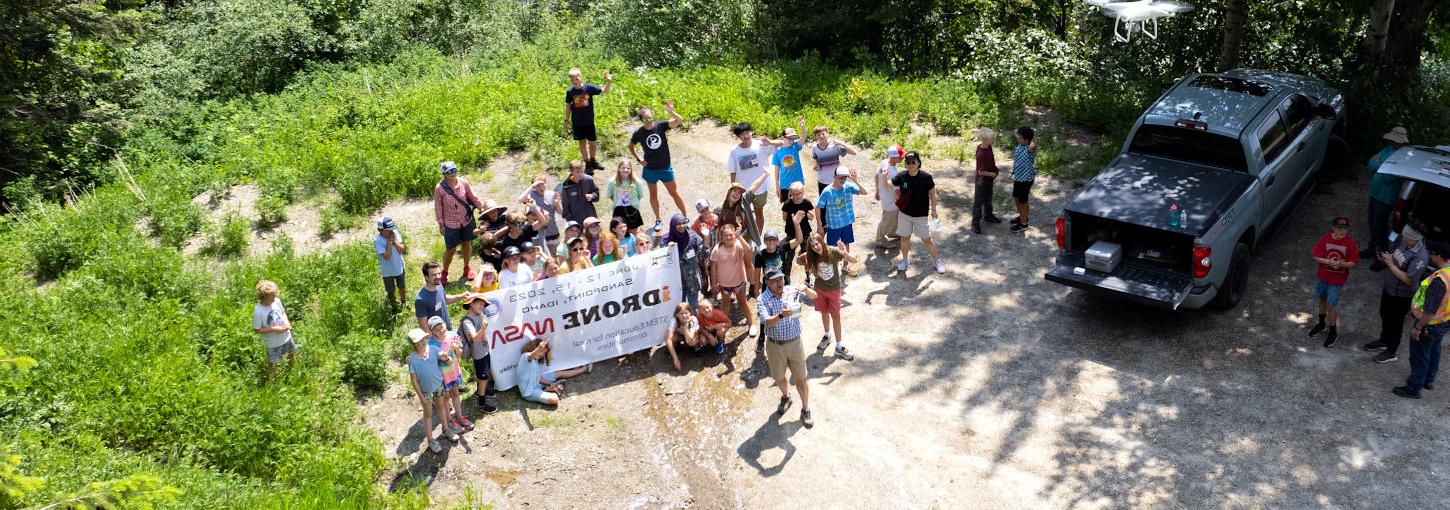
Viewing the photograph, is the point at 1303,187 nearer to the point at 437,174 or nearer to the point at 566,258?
the point at 566,258

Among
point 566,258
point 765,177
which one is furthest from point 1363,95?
point 566,258

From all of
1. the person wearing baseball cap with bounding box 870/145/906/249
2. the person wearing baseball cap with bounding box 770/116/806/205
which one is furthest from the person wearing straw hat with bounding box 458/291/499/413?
the person wearing baseball cap with bounding box 870/145/906/249

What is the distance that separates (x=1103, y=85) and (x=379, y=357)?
12.3m

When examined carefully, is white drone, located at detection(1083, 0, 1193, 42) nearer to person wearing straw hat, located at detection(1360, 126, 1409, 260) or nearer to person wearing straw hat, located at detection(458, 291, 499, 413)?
person wearing straw hat, located at detection(1360, 126, 1409, 260)

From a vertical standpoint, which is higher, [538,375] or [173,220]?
[173,220]

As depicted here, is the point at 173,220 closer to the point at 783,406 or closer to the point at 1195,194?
the point at 783,406

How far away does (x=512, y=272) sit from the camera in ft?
35.4

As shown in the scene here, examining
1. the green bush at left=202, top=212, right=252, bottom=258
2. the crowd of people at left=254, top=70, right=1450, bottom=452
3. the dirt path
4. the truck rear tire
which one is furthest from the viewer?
the green bush at left=202, top=212, right=252, bottom=258

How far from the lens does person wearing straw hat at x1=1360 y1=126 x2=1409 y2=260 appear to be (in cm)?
1195

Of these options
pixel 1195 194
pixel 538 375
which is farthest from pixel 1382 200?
pixel 538 375

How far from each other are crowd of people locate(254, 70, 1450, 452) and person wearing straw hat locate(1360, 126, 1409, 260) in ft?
0.14

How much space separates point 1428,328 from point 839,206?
577cm

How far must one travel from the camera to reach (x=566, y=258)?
37.6 ft

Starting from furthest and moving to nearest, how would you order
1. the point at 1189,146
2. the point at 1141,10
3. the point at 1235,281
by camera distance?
the point at 1141,10 < the point at 1189,146 < the point at 1235,281
